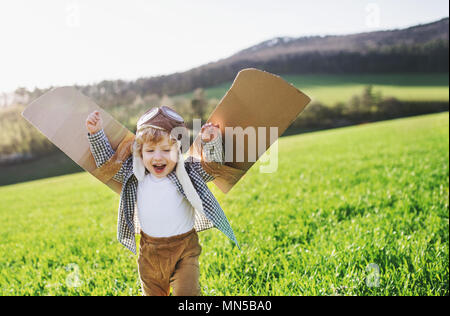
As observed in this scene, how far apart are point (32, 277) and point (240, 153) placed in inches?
115

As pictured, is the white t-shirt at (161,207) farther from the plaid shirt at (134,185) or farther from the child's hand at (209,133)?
the child's hand at (209,133)

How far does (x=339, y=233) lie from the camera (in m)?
3.66

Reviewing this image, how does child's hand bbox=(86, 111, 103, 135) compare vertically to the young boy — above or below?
above

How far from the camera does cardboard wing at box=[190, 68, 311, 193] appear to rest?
187 centimetres

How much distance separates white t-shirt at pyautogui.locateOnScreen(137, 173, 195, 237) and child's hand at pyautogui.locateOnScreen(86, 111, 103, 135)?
454 millimetres

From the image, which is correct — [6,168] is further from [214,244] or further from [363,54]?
[363,54]

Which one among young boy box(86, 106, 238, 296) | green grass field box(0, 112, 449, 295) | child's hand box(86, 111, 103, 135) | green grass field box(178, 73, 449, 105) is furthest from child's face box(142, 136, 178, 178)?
green grass field box(178, 73, 449, 105)

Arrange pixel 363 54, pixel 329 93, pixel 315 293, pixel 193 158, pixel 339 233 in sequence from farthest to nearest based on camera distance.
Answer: pixel 363 54
pixel 329 93
pixel 339 233
pixel 315 293
pixel 193 158

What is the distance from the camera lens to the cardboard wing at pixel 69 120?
1.93 m

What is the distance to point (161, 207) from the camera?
2021 mm

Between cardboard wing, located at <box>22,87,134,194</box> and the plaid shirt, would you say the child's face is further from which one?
cardboard wing, located at <box>22,87,134,194</box>

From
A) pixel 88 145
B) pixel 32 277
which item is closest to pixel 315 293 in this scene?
pixel 88 145

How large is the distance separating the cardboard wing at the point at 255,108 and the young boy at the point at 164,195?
0.11 meters

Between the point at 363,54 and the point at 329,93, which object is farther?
the point at 363,54
